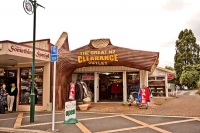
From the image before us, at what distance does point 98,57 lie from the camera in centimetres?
1108

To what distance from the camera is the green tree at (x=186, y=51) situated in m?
41.9

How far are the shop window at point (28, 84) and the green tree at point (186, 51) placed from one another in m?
36.7

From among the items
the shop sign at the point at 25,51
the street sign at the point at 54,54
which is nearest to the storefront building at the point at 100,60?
the shop sign at the point at 25,51

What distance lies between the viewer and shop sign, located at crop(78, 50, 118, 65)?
35.9 feet

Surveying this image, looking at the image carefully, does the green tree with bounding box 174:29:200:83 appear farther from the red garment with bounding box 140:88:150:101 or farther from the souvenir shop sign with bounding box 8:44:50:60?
the souvenir shop sign with bounding box 8:44:50:60

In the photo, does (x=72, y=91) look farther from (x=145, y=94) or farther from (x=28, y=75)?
(x=145, y=94)

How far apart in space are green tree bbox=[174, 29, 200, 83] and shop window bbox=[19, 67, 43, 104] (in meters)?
36.7

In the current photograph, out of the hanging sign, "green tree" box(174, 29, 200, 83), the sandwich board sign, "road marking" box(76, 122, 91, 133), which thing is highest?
"green tree" box(174, 29, 200, 83)

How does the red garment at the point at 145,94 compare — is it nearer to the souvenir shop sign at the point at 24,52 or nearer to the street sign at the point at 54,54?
the souvenir shop sign at the point at 24,52

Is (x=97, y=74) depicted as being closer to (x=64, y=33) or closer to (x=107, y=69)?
(x=107, y=69)

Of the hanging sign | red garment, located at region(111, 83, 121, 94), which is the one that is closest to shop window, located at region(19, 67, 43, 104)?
the hanging sign

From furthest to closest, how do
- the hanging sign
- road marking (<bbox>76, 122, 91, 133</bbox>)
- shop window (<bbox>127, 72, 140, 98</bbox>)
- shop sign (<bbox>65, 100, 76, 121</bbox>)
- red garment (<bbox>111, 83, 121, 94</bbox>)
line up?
1. red garment (<bbox>111, 83, 121, 94</bbox>)
2. shop window (<bbox>127, 72, 140, 98</bbox>)
3. the hanging sign
4. shop sign (<bbox>65, 100, 76, 121</bbox>)
5. road marking (<bbox>76, 122, 91, 133</bbox>)

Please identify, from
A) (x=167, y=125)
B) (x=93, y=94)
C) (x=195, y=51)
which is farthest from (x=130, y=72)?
(x=195, y=51)

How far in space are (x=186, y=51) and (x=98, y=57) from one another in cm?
3658
